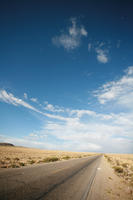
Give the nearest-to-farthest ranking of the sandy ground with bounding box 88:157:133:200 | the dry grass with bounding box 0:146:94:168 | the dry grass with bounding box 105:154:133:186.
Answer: the sandy ground with bounding box 88:157:133:200 → the dry grass with bounding box 105:154:133:186 → the dry grass with bounding box 0:146:94:168

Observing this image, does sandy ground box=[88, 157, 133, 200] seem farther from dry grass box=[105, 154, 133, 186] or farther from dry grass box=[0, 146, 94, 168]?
dry grass box=[0, 146, 94, 168]

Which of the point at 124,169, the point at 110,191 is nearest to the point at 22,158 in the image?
the point at 124,169

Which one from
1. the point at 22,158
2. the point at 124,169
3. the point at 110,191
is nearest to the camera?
the point at 110,191

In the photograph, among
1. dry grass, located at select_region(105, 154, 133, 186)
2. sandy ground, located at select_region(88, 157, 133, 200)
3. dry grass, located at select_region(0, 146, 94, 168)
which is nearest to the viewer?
sandy ground, located at select_region(88, 157, 133, 200)

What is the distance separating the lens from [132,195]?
269 inches

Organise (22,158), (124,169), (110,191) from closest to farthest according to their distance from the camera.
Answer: (110,191) < (124,169) < (22,158)

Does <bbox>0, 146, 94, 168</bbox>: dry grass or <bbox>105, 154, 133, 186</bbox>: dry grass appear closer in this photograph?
<bbox>105, 154, 133, 186</bbox>: dry grass

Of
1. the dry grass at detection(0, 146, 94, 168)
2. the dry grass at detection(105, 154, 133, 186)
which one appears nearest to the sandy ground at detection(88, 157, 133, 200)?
the dry grass at detection(105, 154, 133, 186)

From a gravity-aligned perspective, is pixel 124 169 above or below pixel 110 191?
above

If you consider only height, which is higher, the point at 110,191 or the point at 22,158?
the point at 22,158

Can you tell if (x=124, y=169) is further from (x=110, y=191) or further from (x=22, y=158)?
(x=22, y=158)

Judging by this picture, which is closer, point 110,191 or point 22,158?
point 110,191

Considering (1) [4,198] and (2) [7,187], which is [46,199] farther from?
(2) [7,187]

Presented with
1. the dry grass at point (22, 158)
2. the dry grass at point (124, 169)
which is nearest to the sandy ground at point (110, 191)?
the dry grass at point (124, 169)
